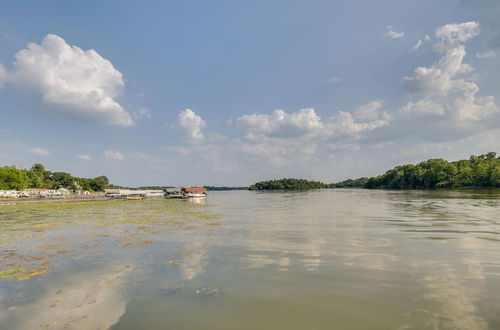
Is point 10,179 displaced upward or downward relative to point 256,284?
upward

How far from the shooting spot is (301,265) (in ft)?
37.2

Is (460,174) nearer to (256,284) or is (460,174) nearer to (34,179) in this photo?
(256,284)

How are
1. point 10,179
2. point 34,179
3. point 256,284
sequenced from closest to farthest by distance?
point 256,284
point 10,179
point 34,179

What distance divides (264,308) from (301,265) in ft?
14.6

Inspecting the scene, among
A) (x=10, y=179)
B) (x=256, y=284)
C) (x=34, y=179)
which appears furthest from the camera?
(x=34, y=179)

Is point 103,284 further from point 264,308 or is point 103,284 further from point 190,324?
point 264,308

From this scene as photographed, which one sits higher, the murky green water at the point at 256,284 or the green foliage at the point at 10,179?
the green foliage at the point at 10,179

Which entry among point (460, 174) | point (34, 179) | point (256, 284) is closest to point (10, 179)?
point (34, 179)

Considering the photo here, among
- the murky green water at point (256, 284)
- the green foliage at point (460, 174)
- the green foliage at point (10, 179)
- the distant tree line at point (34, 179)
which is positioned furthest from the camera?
the green foliage at point (460, 174)

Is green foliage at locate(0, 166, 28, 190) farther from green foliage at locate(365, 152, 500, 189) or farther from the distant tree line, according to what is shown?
green foliage at locate(365, 152, 500, 189)

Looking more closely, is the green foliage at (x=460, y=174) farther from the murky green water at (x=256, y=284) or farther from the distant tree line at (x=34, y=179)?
the distant tree line at (x=34, y=179)

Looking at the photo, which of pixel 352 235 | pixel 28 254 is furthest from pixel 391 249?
pixel 28 254

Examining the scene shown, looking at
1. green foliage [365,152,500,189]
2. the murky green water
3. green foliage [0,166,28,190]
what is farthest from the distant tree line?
green foliage [365,152,500,189]

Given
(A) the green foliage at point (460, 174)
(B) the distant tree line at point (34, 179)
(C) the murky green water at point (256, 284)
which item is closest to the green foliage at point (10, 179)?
(B) the distant tree line at point (34, 179)
